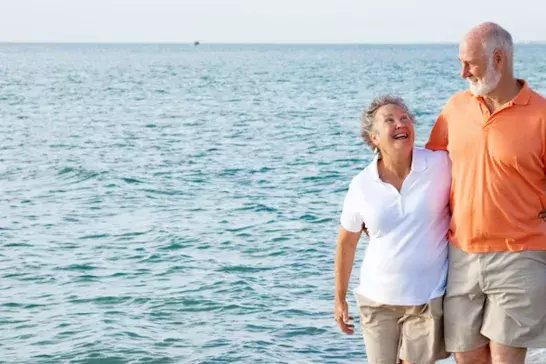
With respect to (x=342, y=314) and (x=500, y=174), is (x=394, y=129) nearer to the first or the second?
(x=500, y=174)

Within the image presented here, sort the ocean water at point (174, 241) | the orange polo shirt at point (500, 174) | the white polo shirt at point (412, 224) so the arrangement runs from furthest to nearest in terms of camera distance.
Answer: the ocean water at point (174, 241) < the white polo shirt at point (412, 224) < the orange polo shirt at point (500, 174)

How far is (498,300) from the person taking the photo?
534cm

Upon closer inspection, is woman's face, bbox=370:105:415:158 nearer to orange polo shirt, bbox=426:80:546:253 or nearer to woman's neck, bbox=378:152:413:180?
woman's neck, bbox=378:152:413:180

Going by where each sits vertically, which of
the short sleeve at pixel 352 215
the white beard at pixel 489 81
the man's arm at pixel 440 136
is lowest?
the short sleeve at pixel 352 215

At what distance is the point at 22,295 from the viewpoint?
473 inches

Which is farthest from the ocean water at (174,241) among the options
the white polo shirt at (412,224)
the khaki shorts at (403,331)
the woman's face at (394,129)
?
the woman's face at (394,129)

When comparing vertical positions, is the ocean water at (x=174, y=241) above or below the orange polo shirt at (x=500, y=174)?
below

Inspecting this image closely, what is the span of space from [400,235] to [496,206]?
0.53 m

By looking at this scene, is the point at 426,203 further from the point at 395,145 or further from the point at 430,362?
the point at 430,362

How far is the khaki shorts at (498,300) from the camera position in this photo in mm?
5281

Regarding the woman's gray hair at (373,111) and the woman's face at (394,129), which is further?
the woman's gray hair at (373,111)

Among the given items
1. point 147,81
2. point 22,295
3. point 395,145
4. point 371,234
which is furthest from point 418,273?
point 147,81
